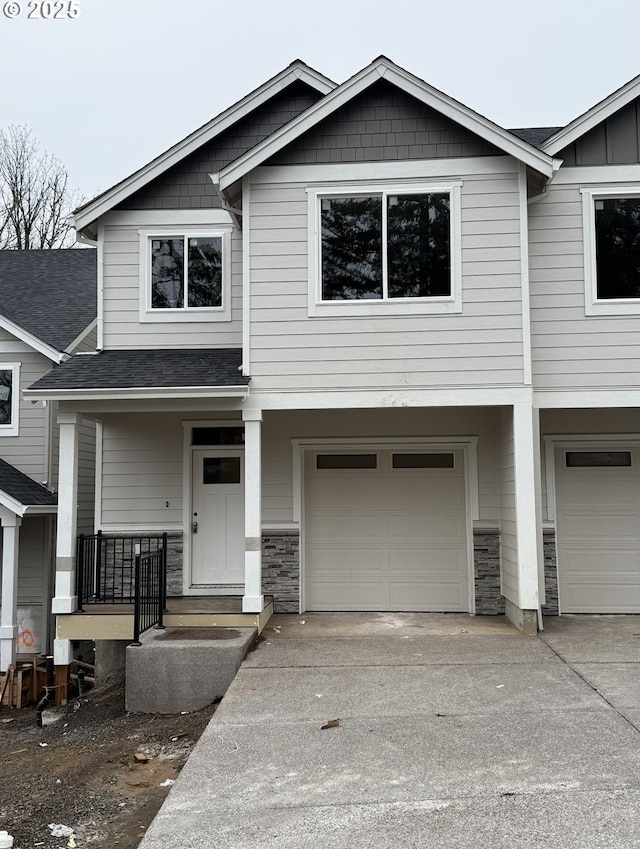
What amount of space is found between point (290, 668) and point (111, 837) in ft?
8.89

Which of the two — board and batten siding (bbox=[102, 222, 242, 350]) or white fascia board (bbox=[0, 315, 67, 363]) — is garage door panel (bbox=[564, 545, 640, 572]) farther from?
white fascia board (bbox=[0, 315, 67, 363])

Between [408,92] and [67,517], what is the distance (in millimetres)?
6397

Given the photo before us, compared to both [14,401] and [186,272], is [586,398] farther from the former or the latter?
[14,401]

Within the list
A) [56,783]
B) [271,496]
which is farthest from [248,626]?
[56,783]

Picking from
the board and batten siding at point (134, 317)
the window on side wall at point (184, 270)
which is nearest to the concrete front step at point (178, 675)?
the board and batten siding at point (134, 317)

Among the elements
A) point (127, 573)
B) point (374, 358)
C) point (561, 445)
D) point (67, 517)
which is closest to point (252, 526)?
point (67, 517)

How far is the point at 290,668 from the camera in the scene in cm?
693

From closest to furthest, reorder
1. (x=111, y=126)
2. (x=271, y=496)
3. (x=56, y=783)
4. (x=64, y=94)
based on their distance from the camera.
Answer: (x=56, y=783), (x=271, y=496), (x=64, y=94), (x=111, y=126)

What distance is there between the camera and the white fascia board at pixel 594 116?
8.38 meters

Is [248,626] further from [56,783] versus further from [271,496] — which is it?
[56,783]

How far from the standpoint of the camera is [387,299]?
8336mm

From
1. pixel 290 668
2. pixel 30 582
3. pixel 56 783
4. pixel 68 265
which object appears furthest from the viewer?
pixel 68 265

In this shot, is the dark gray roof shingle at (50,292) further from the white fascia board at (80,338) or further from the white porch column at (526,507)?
the white porch column at (526,507)

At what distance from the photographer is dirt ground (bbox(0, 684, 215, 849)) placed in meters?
4.63
